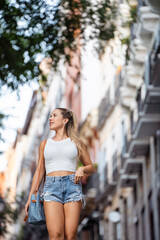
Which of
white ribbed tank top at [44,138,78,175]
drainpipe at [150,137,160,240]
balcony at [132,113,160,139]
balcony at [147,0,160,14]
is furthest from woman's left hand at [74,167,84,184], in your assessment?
balcony at [132,113,160,139]

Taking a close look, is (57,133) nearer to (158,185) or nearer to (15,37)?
(15,37)

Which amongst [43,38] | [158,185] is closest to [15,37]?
[43,38]

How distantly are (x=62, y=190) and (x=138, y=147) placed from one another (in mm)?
19187

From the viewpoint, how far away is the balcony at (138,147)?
25.6m

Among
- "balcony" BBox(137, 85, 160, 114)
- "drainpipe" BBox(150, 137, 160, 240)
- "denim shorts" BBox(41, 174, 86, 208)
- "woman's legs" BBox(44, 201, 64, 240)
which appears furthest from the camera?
"drainpipe" BBox(150, 137, 160, 240)

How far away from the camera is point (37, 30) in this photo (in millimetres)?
14508

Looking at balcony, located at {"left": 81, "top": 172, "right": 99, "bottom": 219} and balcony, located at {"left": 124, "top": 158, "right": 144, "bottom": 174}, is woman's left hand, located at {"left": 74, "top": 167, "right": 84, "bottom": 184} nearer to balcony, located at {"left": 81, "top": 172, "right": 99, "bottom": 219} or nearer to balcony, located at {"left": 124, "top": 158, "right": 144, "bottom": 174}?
balcony, located at {"left": 124, "top": 158, "right": 144, "bottom": 174}

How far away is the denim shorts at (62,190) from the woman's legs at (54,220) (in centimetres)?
9

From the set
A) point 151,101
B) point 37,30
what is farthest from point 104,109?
point 37,30

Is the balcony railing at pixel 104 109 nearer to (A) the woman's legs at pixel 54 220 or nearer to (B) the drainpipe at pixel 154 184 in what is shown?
(B) the drainpipe at pixel 154 184

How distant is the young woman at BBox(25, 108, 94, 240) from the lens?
671cm

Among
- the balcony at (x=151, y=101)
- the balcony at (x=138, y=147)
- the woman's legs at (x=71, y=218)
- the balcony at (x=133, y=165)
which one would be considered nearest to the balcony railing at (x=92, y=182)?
the balcony at (x=133, y=165)

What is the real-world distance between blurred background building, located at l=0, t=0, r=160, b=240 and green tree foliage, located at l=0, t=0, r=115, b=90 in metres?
0.70

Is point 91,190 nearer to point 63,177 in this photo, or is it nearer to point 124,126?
point 124,126
